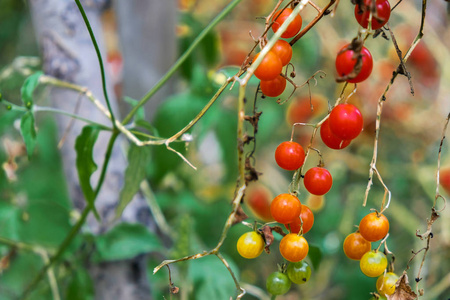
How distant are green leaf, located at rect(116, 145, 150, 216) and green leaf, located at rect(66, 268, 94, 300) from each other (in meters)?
0.16

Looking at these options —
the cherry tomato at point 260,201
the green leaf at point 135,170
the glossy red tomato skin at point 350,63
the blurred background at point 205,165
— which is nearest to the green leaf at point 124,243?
the blurred background at point 205,165

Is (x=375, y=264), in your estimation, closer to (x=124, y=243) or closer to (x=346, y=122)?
(x=346, y=122)

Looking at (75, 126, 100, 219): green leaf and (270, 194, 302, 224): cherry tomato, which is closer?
(270, 194, 302, 224): cherry tomato

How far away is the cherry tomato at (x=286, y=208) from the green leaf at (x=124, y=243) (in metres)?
0.27

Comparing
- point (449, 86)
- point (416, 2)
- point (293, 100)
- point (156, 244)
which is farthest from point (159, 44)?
point (416, 2)

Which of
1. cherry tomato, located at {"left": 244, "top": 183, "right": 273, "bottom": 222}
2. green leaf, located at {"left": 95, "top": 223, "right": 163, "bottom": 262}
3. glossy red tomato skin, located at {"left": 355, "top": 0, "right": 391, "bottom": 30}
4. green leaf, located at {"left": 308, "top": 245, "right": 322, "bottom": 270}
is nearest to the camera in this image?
glossy red tomato skin, located at {"left": 355, "top": 0, "right": 391, "bottom": 30}

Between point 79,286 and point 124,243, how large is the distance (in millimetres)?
77

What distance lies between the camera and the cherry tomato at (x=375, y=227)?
0.89 ft

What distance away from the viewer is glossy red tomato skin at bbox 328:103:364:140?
25 centimetres

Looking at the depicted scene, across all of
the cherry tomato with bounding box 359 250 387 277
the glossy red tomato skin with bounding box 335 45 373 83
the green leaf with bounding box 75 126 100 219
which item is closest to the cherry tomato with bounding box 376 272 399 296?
the cherry tomato with bounding box 359 250 387 277

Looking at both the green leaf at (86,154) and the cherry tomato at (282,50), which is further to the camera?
the green leaf at (86,154)

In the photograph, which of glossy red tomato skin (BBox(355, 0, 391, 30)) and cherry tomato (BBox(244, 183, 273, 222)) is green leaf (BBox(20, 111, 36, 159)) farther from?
cherry tomato (BBox(244, 183, 273, 222))

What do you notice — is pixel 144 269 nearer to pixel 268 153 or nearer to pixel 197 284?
pixel 197 284

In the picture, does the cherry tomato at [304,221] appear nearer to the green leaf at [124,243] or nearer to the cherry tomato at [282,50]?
the cherry tomato at [282,50]
